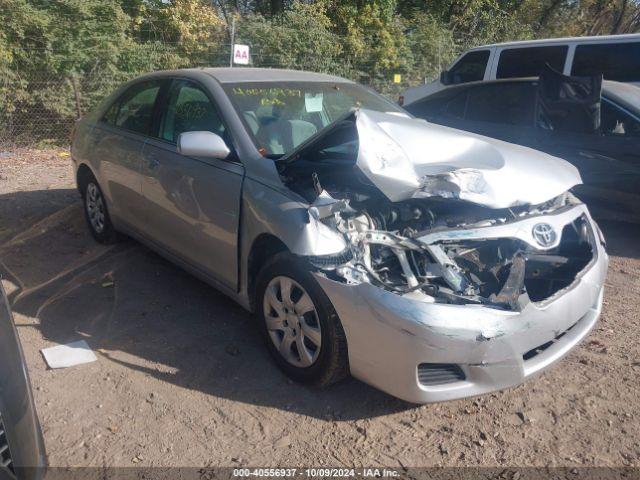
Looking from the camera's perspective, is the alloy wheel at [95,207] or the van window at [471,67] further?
the van window at [471,67]

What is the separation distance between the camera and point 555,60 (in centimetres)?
791

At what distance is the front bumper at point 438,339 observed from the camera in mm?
2684

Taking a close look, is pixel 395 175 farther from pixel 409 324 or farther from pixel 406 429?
pixel 406 429

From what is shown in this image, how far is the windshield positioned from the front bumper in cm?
128

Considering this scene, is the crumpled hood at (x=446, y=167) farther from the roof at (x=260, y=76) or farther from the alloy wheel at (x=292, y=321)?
the roof at (x=260, y=76)

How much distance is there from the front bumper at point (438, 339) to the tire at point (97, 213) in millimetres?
3169

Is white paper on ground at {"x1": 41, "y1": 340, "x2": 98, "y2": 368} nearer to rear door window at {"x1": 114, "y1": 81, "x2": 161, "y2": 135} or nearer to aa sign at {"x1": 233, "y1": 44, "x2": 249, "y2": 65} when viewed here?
rear door window at {"x1": 114, "y1": 81, "x2": 161, "y2": 135}

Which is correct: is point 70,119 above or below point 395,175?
below

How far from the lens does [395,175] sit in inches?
120

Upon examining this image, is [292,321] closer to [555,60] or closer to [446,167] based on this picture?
[446,167]

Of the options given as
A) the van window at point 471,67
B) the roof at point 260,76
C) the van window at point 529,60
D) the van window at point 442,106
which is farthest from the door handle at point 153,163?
the van window at point 471,67

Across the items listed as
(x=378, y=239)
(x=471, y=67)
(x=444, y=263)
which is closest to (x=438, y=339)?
(x=444, y=263)

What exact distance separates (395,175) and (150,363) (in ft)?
6.02

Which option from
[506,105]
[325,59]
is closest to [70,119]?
[325,59]
